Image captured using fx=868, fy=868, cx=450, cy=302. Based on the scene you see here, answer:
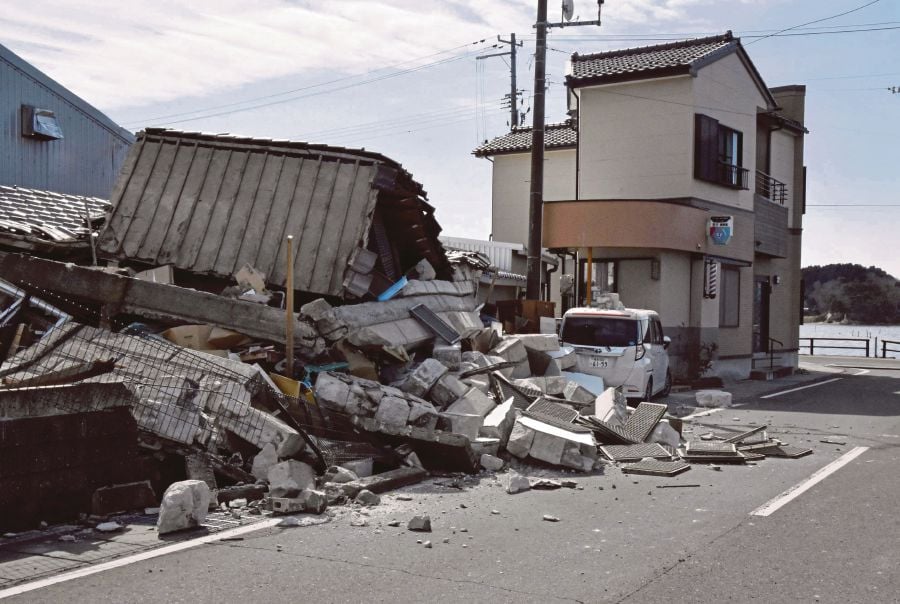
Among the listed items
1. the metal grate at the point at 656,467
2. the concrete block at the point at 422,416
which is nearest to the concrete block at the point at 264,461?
the concrete block at the point at 422,416

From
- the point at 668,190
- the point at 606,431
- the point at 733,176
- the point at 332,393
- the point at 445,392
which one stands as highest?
the point at 733,176

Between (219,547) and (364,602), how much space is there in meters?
1.59

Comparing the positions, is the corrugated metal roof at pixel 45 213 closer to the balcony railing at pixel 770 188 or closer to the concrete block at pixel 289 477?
the concrete block at pixel 289 477

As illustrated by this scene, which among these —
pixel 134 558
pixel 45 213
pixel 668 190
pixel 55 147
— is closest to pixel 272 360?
pixel 134 558

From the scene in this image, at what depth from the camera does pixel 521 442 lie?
10.3m

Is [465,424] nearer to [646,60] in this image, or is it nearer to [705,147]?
[705,147]

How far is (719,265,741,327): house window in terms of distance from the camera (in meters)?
28.7

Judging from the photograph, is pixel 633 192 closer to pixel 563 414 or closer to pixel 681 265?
pixel 681 265

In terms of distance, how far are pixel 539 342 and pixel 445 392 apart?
453cm

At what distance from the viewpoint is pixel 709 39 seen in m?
28.6

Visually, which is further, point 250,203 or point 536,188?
point 536,188

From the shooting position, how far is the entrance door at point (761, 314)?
33.5 m

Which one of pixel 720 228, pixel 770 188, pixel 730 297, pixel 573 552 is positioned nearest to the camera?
pixel 573 552

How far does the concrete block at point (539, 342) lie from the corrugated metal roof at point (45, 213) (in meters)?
7.80
